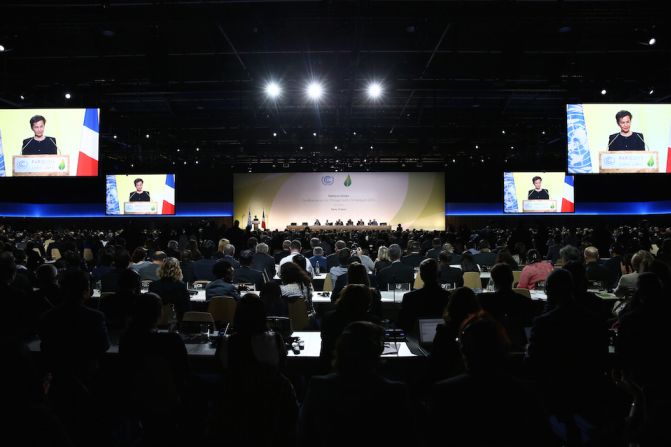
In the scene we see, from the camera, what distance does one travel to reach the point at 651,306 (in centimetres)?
343

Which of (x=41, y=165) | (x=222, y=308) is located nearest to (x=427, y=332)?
(x=222, y=308)

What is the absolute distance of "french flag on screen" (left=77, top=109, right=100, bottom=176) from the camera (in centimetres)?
861

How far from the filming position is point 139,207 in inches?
891

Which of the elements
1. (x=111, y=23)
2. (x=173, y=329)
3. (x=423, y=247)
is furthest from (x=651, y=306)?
(x=423, y=247)

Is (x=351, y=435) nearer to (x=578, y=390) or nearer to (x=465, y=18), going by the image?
(x=578, y=390)

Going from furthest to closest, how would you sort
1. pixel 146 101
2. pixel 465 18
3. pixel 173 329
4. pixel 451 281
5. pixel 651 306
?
pixel 146 101 < pixel 451 281 < pixel 465 18 < pixel 173 329 < pixel 651 306

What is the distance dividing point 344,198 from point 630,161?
1970 cm

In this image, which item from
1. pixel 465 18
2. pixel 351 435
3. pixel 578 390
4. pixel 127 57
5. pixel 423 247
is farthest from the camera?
pixel 423 247

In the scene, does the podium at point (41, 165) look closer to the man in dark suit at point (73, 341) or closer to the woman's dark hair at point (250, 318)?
the man in dark suit at point (73, 341)

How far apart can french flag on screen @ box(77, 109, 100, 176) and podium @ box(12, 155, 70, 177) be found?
0.25 metres

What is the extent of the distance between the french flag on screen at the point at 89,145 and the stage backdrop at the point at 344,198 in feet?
60.7

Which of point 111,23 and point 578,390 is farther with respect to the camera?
point 111,23

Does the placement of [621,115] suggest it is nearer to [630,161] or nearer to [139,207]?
[630,161]

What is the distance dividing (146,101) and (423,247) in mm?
10163
